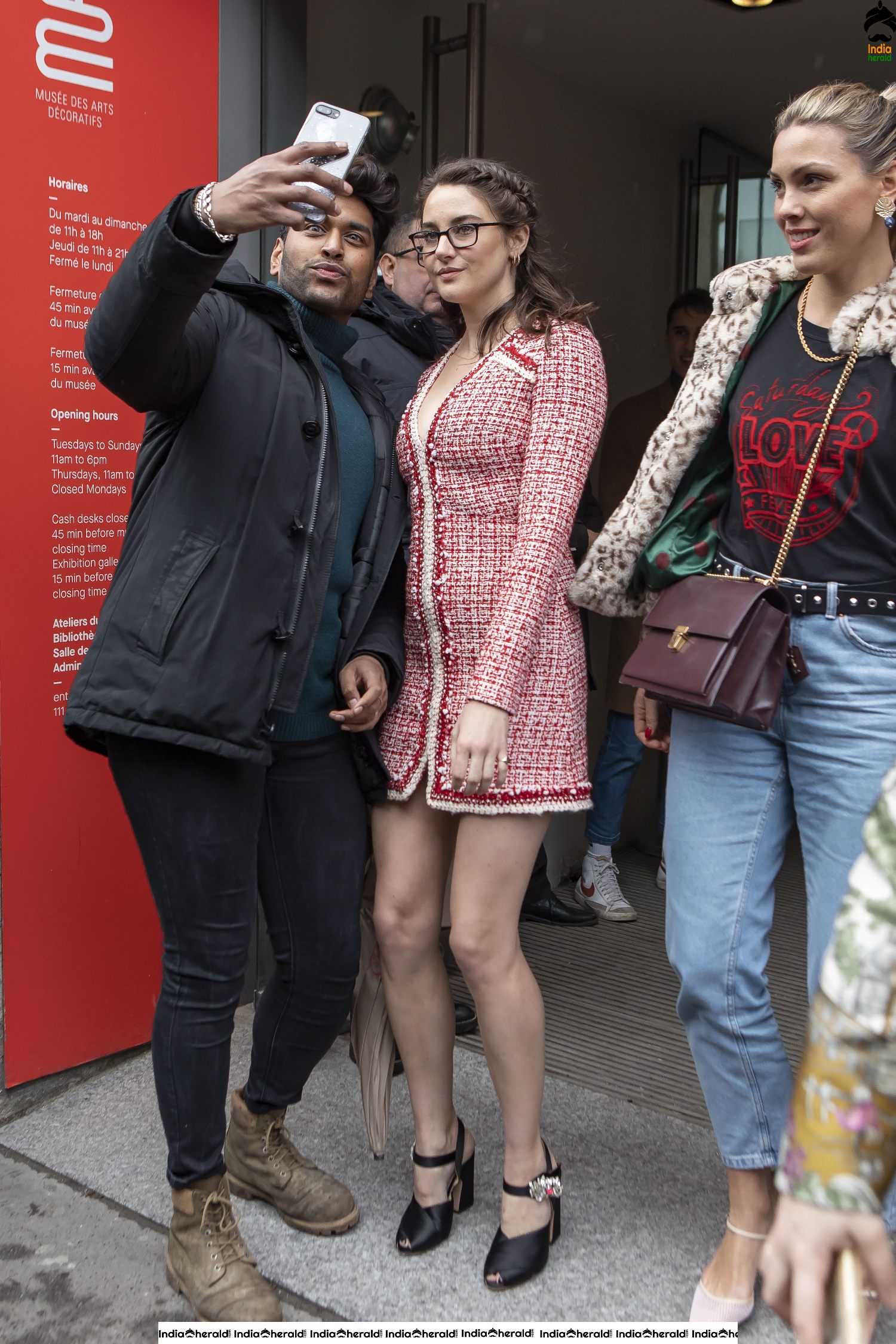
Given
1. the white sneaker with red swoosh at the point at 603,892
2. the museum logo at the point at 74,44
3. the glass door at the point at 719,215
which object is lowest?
the white sneaker with red swoosh at the point at 603,892

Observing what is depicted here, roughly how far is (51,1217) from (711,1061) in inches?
56.6

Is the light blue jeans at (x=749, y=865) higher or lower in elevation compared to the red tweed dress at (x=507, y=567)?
lower

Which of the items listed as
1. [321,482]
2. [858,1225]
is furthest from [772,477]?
[858,1225]

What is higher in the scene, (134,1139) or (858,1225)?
(858,1225)

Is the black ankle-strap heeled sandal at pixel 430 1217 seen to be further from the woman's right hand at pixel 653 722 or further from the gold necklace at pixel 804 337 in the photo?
the gold necklace at pixel 804 337

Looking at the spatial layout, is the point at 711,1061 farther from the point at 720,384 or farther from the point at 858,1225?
the point at 858,1225

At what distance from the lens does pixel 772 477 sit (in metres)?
2.10

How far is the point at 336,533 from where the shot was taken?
2.29 metres

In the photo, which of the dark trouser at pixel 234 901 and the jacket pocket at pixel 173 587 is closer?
the jacket pocket at pixel 173 587

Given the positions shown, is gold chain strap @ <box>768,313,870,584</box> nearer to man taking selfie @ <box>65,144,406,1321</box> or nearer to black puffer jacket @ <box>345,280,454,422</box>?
man taking selfie @ <box>65,144,406,1321</box>

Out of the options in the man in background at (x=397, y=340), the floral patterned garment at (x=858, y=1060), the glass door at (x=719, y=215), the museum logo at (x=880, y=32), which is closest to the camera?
the floral patterned garment at (x=858, y=1060)

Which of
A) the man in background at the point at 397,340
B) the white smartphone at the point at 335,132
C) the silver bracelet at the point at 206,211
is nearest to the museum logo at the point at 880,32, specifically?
the man in background at the point at 397,340

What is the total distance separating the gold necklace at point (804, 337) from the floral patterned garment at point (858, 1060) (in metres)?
1.36

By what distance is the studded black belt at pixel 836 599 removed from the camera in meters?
2.03
